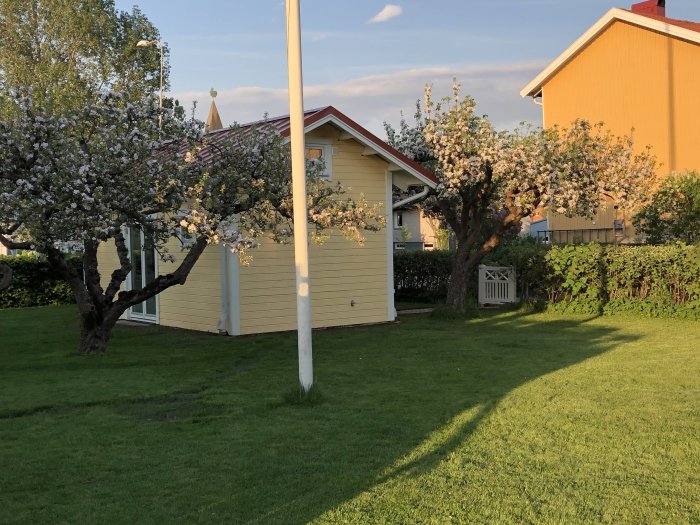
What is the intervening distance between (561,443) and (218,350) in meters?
7.55

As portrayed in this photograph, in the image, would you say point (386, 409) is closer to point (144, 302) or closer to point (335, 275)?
point (335, 275)

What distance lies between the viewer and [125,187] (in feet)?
36.5

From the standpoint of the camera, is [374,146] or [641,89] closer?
[374,146]

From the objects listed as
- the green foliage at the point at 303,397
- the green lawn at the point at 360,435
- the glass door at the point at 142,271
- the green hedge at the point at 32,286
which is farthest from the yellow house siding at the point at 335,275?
the green hedge at the point at 32,286

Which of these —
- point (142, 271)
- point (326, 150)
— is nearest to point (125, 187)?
point (326, 150)

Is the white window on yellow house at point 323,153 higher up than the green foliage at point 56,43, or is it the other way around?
the green foliage at point 56,43

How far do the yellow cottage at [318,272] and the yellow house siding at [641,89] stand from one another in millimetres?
10609

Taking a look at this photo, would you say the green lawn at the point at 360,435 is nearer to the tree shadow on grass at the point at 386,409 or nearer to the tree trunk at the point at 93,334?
the tree shadow on grass at the point at 386,409

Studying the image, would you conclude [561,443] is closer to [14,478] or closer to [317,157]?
[14,478]

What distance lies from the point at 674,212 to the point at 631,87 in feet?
24.7

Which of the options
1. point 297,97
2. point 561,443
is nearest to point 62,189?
point 297,97

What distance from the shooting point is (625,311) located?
17.5 meters

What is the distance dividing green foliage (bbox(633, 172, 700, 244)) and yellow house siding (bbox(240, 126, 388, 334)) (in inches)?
271

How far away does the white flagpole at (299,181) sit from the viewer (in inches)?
336
